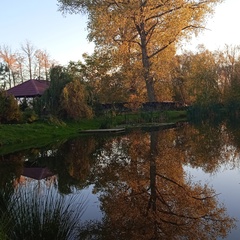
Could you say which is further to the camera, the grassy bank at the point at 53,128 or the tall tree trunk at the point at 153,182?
the grassy bank at the point at 53,128

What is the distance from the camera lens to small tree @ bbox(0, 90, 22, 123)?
2362 cm

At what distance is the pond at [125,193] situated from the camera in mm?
4656

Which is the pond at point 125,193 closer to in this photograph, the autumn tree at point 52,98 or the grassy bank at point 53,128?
the grassy bank at point 53,128

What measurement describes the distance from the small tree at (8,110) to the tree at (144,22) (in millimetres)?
9517

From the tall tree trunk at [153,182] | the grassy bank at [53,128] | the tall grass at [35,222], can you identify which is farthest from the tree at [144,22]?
the tall grass at [35,222]

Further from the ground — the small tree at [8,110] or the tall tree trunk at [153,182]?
the small tree at [8,110]

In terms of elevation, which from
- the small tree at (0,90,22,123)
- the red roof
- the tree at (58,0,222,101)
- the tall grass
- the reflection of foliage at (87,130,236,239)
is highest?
the tree at (58,0,222,101)

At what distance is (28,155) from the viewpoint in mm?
15469

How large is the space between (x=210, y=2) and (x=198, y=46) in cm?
3089

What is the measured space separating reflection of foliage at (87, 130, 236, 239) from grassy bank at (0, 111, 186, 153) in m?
9.11

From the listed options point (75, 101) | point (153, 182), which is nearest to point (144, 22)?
point (75, 101)

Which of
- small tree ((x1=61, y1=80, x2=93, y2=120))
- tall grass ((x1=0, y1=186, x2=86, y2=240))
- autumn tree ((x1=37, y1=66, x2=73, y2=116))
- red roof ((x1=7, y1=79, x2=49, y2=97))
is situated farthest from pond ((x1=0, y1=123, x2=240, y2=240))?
red roof ((x1=7, y1=79, x2=49, y2=97))

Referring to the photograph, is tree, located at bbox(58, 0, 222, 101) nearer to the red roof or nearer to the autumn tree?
the autumn tree

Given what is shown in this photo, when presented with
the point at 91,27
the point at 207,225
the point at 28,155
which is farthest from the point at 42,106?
the point at 207,225
